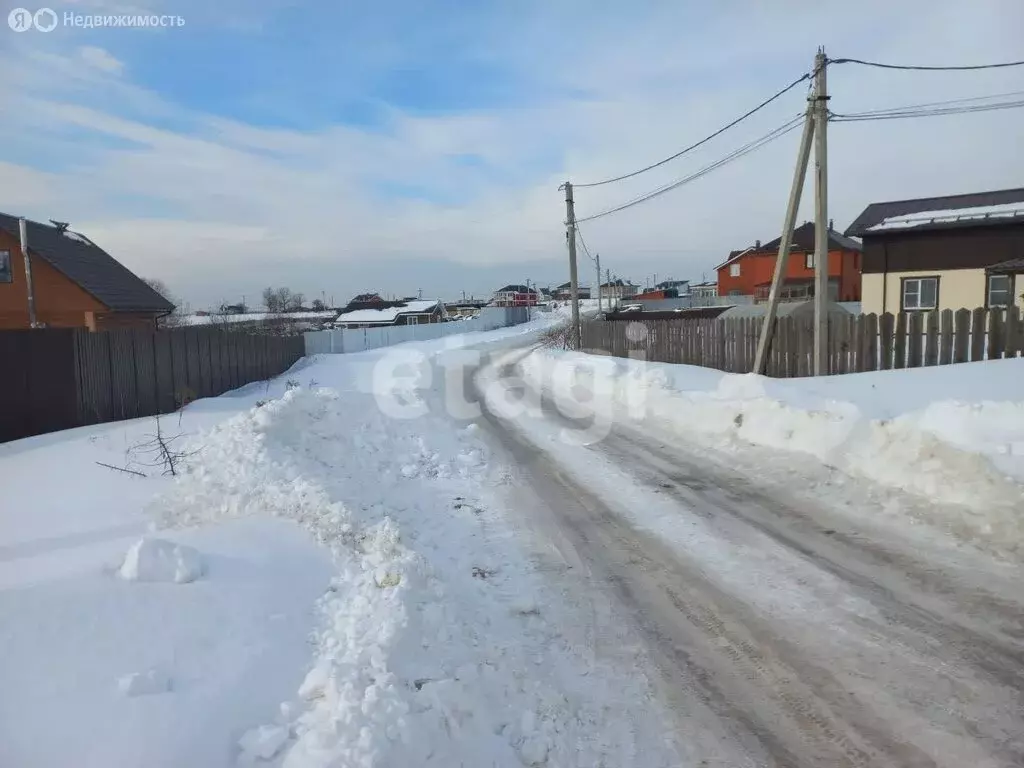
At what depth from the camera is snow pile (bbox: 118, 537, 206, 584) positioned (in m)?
4.12

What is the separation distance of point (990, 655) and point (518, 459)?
6199 millimetres

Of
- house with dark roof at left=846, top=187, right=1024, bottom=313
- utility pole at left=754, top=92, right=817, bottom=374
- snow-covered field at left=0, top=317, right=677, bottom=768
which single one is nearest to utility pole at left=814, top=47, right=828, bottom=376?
utility pole at left=754, top=92, right=817, bottom=374

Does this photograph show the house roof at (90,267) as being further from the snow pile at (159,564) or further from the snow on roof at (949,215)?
the snow on roof at (949,215)

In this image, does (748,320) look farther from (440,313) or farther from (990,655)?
(440,313)

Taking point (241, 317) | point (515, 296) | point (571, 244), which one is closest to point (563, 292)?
point (515, 296)

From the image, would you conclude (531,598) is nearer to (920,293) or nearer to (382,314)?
(920,293)

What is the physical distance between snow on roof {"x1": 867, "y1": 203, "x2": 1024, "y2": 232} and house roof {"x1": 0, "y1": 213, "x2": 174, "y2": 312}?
1293 inches

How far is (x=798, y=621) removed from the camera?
416 centimetres

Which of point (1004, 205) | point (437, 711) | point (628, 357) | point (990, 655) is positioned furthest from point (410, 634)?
point (1004, 205)

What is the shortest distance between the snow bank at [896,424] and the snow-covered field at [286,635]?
169 inches

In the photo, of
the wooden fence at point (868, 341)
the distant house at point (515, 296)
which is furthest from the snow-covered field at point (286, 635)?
the distant house at point (515, 296)

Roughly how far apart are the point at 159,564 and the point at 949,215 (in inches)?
1129

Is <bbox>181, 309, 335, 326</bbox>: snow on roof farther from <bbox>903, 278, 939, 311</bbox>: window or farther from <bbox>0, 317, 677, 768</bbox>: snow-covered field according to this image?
<bbox>0, 317, 677, 768</bbox>: snow-covered field

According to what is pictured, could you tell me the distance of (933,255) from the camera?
23453mm
